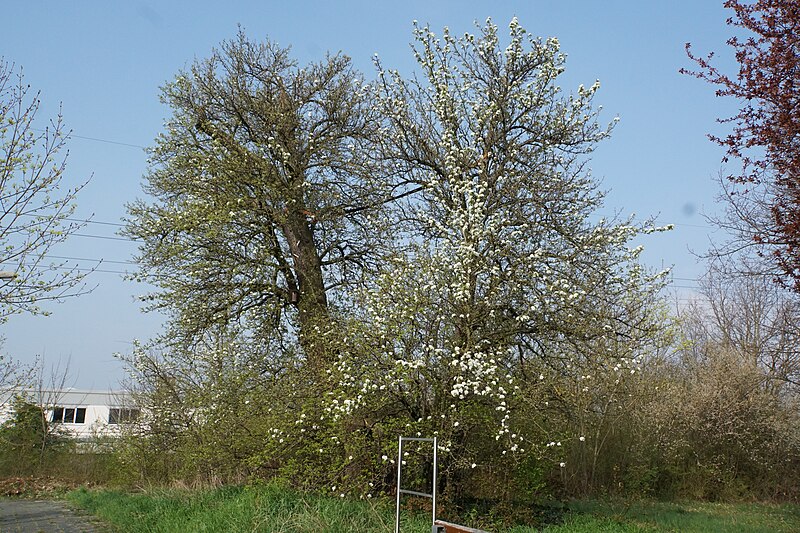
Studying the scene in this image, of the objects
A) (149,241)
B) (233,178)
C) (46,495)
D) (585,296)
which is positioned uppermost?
(233,178)

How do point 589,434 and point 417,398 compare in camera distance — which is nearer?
point 417,398

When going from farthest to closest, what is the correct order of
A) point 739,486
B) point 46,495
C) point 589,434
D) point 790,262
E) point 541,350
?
point 739,486, point 46,495, point 589,434, point 541,350, point 790,262

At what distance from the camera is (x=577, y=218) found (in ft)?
41.0

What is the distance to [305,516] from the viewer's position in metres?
10.0

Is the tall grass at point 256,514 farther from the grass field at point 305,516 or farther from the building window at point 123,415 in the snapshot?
the building window at point 123,415

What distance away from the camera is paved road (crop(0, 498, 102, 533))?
12898 mm

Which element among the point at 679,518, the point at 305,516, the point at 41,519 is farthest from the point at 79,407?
the point at 305,516

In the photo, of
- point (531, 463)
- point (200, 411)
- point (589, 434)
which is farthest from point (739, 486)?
point (200, 411)

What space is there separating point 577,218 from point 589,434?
9521 millimetres

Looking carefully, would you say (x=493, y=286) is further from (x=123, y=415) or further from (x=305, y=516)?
(x=123, y=415)

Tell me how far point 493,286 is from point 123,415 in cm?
1615

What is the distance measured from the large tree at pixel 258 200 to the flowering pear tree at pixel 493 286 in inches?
91.5

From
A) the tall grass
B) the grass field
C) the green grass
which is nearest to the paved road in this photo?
the grass field

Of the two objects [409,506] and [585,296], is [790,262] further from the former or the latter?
[409,506]
